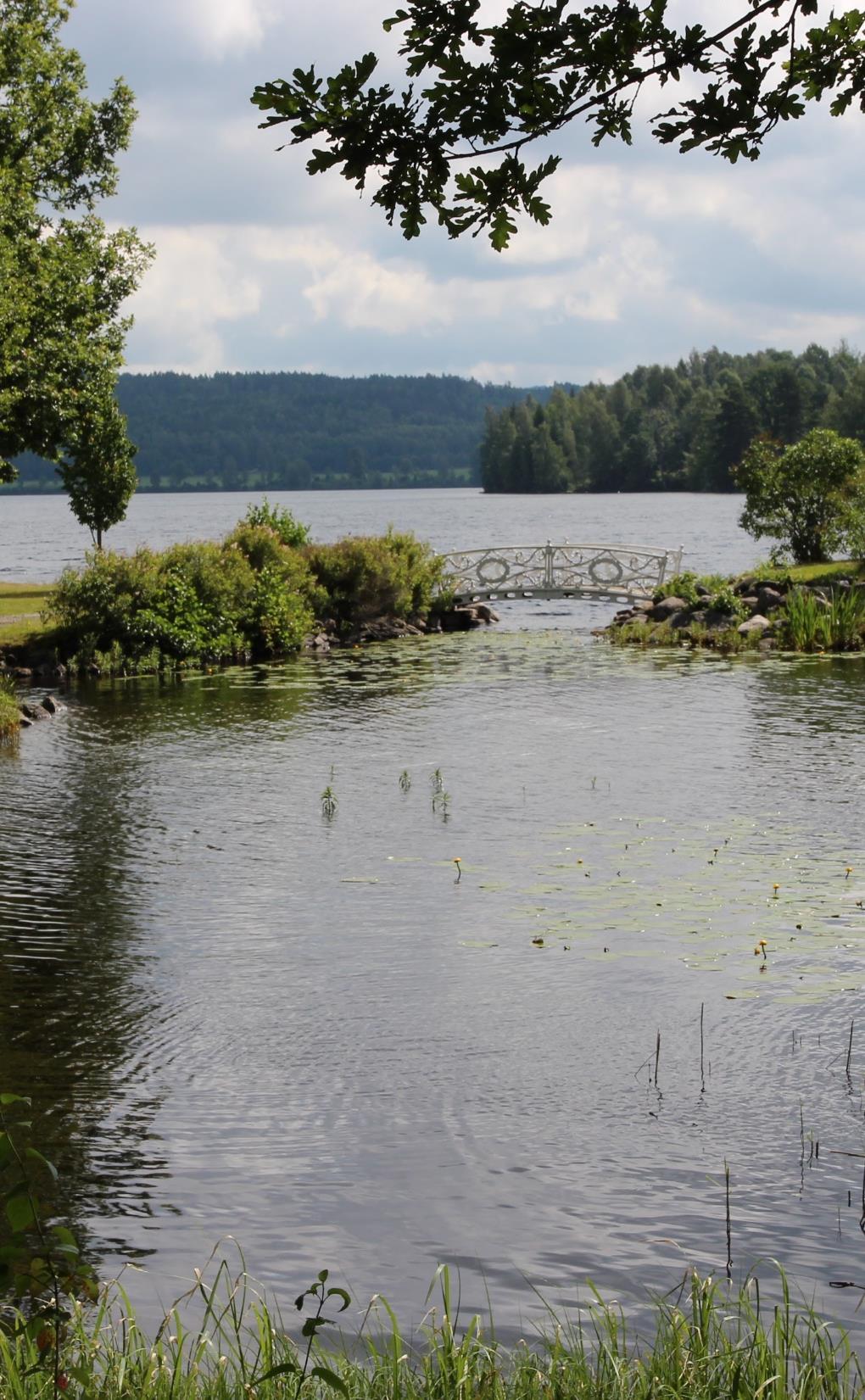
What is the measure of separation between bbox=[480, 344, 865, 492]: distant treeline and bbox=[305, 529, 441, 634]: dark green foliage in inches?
3462

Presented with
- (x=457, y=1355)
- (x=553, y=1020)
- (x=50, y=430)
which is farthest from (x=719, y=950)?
(x=50, y=430)

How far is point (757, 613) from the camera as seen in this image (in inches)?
1394

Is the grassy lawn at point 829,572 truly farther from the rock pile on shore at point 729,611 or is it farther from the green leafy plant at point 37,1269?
the green leafy plant at point 37,1269

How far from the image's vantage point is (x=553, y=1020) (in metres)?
9.46

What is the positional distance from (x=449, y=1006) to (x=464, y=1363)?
5079 mm

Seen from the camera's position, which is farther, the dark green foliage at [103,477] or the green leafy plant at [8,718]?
the dark green foliage at [103,477]

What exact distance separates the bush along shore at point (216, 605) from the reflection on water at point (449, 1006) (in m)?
11.0

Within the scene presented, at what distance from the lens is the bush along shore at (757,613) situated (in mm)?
32875

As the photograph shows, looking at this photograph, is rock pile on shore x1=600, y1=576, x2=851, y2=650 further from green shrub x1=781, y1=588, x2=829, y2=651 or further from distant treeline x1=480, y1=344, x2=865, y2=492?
distant treeline x1=480, y1=344, x2=865, y2=492

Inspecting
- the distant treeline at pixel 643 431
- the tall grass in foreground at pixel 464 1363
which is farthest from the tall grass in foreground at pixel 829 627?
the distant treeline at pixel 643 431

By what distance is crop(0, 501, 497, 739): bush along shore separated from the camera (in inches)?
1204

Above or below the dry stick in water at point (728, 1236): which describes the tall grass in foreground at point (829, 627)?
above

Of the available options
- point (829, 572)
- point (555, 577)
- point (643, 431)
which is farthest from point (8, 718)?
point (643, 431)

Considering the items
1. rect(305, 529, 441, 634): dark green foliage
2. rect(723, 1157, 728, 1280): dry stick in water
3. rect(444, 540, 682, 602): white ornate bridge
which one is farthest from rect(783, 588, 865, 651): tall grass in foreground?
rect(723, 1157, 728, 1280): dry stick in water
